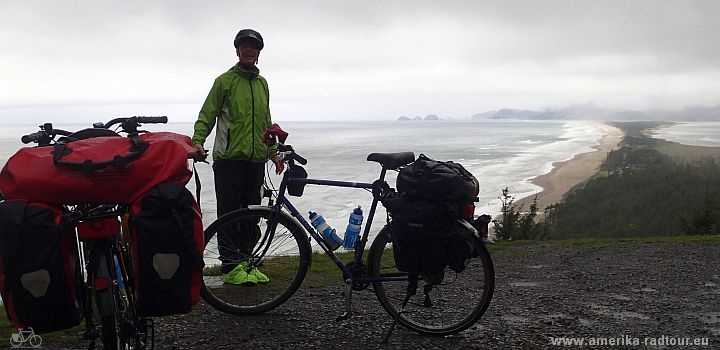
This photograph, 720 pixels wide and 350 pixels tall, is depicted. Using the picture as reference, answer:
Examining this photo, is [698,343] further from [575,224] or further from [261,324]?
[575,224]

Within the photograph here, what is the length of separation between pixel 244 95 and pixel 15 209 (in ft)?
8.03

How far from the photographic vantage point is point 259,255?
4613 mm

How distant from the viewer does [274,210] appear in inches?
173

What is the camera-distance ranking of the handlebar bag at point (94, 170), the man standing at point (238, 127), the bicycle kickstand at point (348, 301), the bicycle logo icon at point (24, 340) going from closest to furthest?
the handlebar bag at point (94, 170)
the bicycle logo icon at point (24, 340)
the bicycle kickstand at point (348, 301)
the man standing at point (238, 127)

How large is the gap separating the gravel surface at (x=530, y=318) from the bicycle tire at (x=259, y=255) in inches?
4.7

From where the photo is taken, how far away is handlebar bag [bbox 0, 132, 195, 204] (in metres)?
2.72

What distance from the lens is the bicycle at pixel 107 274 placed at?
2.81 meters

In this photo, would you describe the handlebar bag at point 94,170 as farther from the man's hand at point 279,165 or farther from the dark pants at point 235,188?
the dark pants at point 235,188

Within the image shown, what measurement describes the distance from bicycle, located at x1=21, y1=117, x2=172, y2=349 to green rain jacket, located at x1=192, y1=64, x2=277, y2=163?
1779 millimetres

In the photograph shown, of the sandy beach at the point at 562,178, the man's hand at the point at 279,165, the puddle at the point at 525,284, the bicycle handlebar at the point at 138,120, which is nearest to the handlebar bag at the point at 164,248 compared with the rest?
the bicycle handlebar at the point at 138,120

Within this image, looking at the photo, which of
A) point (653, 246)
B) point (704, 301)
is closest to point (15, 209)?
point (704, 301)

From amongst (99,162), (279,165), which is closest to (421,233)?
(279,165)

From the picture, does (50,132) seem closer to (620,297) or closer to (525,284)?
(525,284)

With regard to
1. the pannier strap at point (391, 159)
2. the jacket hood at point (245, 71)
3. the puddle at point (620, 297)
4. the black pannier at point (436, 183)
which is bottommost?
the puddle at point (620, 297)
